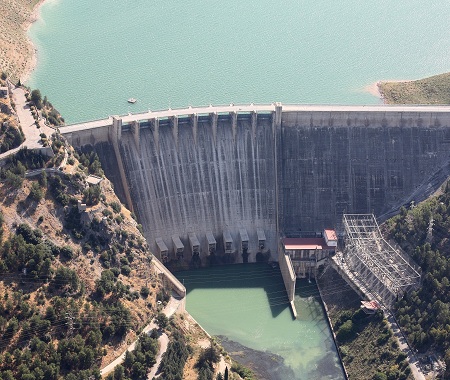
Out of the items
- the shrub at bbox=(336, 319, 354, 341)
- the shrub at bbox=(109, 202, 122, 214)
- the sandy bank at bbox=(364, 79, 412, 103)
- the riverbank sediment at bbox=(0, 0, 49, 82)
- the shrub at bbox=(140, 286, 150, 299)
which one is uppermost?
the riverbank sediment at bbox=(0, 0, 49, 82)

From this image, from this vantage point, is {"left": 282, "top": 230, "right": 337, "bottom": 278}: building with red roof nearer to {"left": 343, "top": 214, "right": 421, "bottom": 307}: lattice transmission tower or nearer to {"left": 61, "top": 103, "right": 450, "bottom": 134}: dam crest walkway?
{"left": 343, "top": 214, "right": 421, "bottom": 307}: lattice transmission tower

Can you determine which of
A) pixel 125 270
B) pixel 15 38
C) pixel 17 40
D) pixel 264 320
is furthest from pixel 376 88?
pixel 125 270

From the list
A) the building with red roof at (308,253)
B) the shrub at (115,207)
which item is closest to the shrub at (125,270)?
the shrub at (115,207)

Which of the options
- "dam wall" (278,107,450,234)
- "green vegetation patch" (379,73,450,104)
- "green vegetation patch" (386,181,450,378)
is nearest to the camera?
"green vegetation patch" (386,181,450,378)

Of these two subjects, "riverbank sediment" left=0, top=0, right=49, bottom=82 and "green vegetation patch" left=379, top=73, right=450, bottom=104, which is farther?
"green vegetation patch" left=379, top=73, right=450, bottom=104

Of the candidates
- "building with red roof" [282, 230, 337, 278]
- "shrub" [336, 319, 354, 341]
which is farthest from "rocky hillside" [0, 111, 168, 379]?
"shrub" [336, 319, 354, 341]

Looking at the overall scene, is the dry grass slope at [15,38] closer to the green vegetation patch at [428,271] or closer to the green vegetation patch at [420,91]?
the green vegetation patch at [420,91]

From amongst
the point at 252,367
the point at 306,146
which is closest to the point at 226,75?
the point at 306,146
